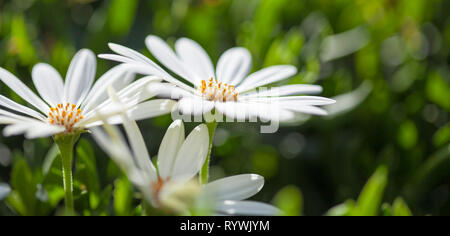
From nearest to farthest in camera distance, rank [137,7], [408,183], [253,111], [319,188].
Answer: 1. [253,111]
2. [408,183]
3. [319,188]
4. [137,7]

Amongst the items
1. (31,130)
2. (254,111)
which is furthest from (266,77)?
(31,130)

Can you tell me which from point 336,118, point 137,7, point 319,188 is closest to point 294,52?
point 336,118

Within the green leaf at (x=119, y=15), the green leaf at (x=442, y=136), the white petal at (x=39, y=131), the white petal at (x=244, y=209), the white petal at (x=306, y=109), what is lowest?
the white petal at (x=244, y=209)

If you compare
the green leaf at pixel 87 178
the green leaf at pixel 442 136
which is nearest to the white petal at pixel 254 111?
the green leaf at pixel 87 178

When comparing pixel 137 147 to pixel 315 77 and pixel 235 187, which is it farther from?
pixel 315 77

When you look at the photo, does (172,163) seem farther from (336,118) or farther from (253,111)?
(336,118)

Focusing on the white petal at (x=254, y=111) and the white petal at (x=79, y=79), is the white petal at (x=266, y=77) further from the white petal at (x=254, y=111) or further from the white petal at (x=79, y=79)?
the white petal at (x=79, y=79)

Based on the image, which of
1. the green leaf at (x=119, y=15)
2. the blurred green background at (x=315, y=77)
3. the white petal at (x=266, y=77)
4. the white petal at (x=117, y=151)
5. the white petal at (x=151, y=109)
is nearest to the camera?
the white petal at (x=117, y=151)
